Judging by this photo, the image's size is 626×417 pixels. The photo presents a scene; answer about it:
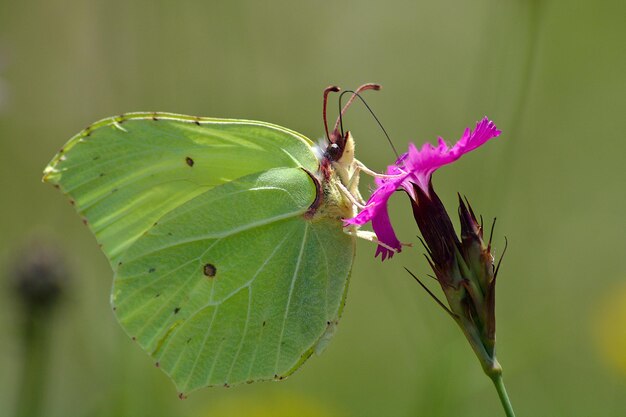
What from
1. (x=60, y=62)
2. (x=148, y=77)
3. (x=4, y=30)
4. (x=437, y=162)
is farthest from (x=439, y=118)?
(x=437, y=162)

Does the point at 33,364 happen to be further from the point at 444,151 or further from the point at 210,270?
the point at 444,151

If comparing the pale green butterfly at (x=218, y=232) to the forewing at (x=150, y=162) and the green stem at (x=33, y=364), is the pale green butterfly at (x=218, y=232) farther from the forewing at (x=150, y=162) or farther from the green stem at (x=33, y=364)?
the green stem at (x=33, y=364)

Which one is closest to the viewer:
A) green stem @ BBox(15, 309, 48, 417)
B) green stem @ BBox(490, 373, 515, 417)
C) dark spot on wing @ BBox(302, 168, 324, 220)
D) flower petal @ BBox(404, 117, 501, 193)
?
green stem @ BBox(490, 373, 515, 417)

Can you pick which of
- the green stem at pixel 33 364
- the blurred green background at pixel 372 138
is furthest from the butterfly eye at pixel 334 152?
the green stem at pixel 33 364

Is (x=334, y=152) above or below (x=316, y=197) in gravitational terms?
above

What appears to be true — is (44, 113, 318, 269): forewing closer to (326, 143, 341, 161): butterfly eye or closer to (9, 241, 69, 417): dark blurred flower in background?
(326, 143, 341, 161): butterfly eye

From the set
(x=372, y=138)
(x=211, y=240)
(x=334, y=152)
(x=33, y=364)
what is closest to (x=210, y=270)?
(x=211, y=240)

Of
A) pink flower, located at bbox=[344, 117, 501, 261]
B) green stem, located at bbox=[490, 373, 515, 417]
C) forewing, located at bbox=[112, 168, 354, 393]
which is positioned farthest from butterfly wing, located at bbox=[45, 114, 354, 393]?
green stem, located at bbox=[490, 373, 515, 417]
